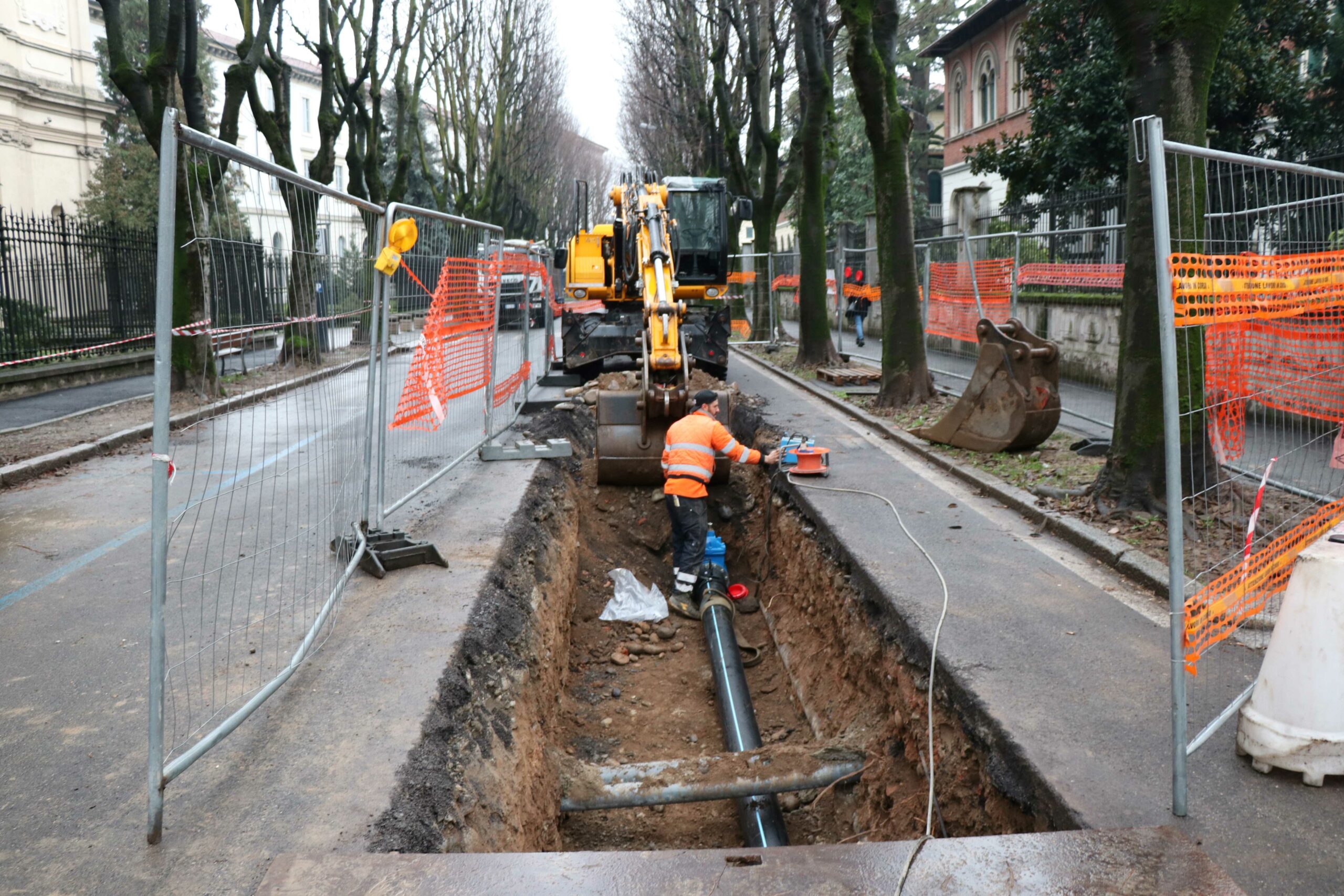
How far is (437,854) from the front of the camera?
2.96m

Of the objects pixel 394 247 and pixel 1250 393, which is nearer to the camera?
pixel 1250 393

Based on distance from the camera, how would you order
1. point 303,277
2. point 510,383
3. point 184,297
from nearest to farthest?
point 303,277, point 510,383, point 184,297

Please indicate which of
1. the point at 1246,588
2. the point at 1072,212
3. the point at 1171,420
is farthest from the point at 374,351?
the point at 1072,212

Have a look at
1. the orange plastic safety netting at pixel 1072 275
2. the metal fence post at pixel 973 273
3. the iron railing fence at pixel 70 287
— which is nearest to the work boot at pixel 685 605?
the metal fence post at pixel 973 273

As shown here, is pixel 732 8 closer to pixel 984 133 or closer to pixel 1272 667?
pixel 984 133

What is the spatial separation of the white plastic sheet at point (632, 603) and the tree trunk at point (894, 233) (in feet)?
17.0

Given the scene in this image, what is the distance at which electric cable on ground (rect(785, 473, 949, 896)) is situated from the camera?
2939 millimetres

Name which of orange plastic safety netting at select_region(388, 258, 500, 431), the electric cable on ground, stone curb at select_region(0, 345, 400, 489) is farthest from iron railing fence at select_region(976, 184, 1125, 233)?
stone curb at select_region(0, 345, 400, 489)

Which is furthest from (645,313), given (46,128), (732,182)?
(46,128)

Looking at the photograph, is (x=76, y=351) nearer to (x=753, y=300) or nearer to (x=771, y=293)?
(x=771, y=293)

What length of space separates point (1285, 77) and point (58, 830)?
19.2 metres

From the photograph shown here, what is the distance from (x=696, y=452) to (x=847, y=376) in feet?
24.5

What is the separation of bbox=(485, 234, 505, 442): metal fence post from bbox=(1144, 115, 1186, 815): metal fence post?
21.3 feet

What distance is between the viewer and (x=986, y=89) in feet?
107
